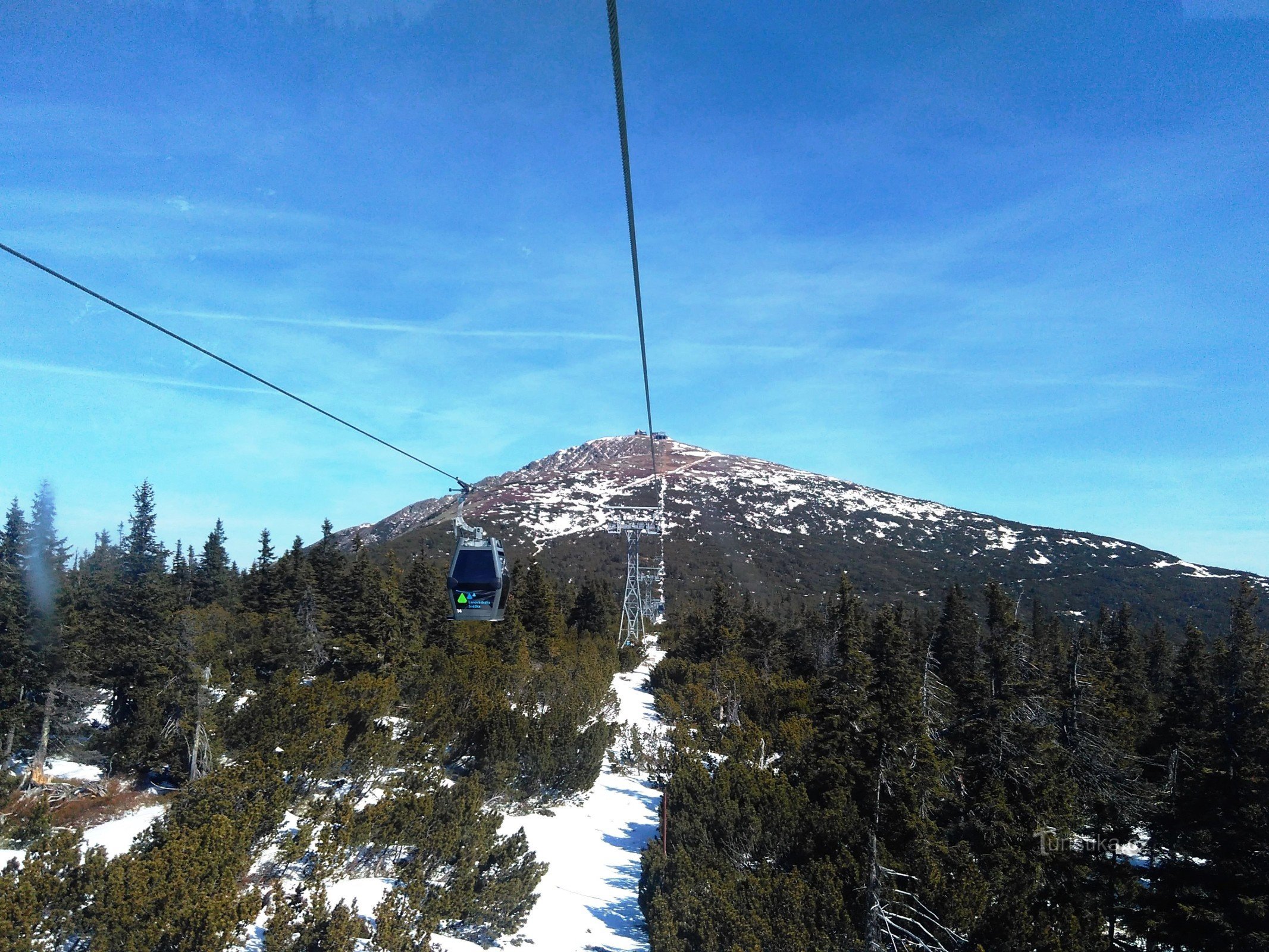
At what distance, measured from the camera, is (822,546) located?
137 m

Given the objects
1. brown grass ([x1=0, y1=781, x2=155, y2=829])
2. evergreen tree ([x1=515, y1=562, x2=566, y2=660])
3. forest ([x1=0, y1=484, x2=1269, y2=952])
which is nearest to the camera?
forest ([x1=0, y1=484, x2=1269, y2=952])

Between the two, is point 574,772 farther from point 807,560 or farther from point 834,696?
point 807,560

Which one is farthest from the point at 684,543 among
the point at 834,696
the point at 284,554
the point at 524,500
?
the point at 834,696

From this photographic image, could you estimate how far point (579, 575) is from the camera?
337 ft

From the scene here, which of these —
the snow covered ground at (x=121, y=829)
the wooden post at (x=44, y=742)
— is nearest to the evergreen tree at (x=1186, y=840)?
the snow covered ground at (x=121, y=829)

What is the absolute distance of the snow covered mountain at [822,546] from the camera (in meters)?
112

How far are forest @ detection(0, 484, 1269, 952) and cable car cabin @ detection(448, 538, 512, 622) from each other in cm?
510

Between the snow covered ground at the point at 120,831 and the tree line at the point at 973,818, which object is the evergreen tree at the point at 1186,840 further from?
the snow covered ground at the point at 120,831

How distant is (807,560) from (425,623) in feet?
330

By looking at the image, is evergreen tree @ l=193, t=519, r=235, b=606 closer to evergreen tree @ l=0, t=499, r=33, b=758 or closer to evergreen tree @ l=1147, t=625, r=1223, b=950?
evergreen tree @ l=0, t=499, r=33, b=758

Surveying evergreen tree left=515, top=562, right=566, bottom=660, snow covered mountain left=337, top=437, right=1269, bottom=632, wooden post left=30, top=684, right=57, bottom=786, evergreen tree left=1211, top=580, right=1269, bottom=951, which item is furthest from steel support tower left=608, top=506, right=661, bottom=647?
snow covered mountain left=337, top=437, right=1269, bottom=632

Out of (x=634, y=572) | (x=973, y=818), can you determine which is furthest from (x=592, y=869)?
(x=634, y=572)

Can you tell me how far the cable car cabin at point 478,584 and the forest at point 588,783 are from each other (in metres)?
5.10

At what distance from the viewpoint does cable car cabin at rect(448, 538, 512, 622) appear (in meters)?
12.8
